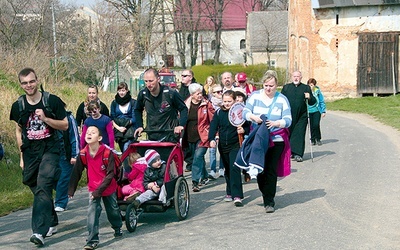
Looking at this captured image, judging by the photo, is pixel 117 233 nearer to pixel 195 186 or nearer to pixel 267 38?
pixel 195 186

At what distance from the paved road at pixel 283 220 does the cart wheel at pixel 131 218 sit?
0.30 feet

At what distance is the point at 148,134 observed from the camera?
10.0 m

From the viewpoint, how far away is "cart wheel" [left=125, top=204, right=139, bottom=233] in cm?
804

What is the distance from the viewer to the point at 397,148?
15469mm

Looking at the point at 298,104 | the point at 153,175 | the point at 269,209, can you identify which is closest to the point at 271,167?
the point at 269,209

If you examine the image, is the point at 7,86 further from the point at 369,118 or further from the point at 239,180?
the point at 369,118

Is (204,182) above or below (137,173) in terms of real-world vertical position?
below

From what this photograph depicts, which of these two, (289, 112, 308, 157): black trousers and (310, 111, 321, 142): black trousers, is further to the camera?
(310, 111, 321, 142): black trousers

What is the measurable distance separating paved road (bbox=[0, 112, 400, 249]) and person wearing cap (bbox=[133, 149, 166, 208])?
437 millimetres

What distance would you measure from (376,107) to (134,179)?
21191 mm

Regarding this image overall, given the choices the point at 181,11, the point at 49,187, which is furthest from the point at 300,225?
the point at 181,11

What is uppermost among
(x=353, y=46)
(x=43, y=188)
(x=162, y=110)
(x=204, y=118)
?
(x=353, y=46)

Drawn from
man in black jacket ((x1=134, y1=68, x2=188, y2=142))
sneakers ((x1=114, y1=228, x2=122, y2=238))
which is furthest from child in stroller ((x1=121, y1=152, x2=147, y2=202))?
man in black jacket ((x1=134, y1=68, x2=188, y2=142))

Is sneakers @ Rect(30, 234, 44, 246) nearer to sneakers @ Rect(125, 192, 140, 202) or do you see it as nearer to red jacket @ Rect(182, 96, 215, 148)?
sneakers @ Rect(125, 192, 140, 202)
